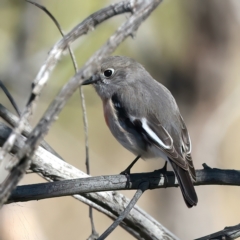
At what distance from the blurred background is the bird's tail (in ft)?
10.4

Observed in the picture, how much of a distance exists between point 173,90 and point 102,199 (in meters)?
3.89

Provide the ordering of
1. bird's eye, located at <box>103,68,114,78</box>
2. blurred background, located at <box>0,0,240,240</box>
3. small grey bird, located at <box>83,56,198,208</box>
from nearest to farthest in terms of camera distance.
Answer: small grey bird, located at <box>83,56,198,208</box>, bird's eye, located at <box>103,68,114,78</box>, blurred background, located at <box>0,0,240,240</box>

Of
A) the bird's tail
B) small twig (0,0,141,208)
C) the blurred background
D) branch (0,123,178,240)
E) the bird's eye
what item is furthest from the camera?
the blurred background

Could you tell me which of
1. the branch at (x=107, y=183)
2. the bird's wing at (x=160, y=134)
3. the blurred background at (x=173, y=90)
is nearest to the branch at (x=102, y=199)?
the branch at (x=107, y=183)

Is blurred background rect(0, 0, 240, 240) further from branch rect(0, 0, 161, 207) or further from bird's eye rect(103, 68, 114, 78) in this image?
branch rect(0, 0, 161, 207)

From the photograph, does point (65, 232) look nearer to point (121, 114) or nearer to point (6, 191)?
point (121, 114)

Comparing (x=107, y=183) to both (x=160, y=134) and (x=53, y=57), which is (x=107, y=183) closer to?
(x=160, y=134)

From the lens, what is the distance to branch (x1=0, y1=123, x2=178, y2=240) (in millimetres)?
2592

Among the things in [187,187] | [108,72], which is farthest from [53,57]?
[108,72]

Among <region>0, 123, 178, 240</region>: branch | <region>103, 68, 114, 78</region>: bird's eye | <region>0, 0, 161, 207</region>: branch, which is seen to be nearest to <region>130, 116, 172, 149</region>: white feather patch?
<region>0, 123, 178, 240</region>: branch

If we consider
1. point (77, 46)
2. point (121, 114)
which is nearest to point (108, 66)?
point (121, 114)

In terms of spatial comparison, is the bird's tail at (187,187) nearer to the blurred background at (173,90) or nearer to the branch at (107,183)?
the branch at (107,183)

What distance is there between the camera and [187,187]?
2.87 metres

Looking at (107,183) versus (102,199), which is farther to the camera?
(102,199)
